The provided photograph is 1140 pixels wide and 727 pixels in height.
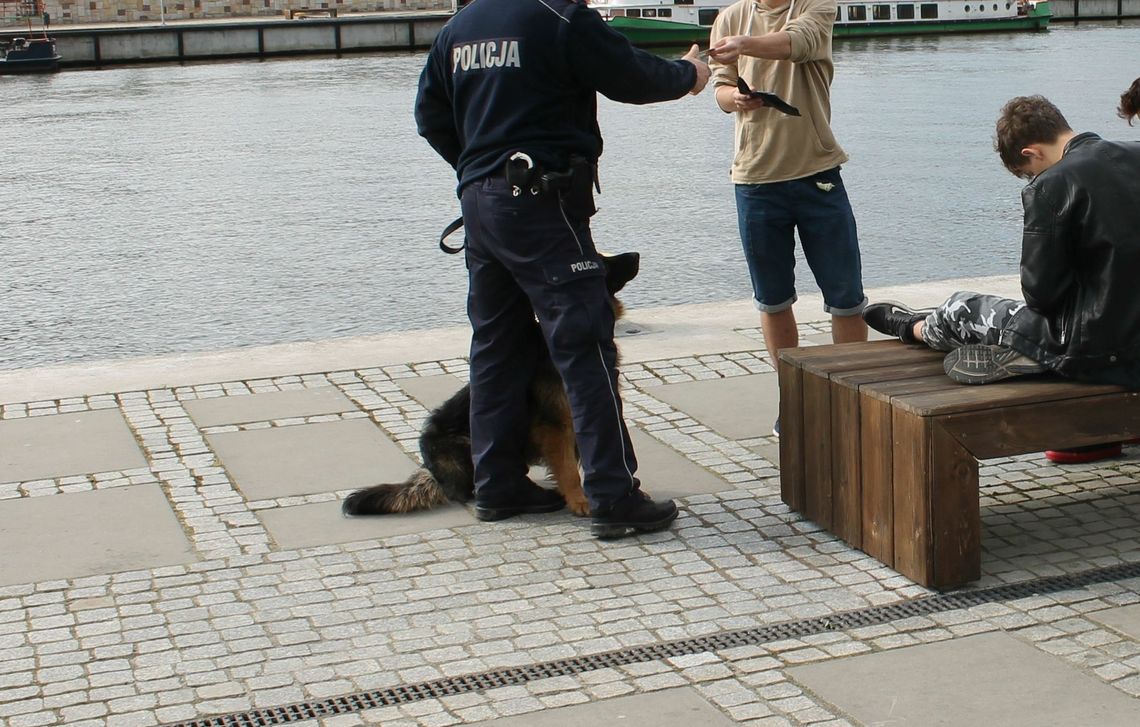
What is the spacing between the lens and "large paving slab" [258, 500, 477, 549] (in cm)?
517

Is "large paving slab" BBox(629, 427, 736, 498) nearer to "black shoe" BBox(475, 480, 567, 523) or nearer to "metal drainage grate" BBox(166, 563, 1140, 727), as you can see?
"black shoe" BBox(475, 480, 567, 523)

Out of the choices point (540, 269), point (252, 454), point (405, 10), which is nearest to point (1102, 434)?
point (540, 269)

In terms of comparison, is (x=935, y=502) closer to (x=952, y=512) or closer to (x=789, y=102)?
(x=952, y=512)

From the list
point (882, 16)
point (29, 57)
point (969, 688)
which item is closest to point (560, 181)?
point (969, 688)

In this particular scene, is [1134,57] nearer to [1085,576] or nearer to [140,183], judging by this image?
[140,183]

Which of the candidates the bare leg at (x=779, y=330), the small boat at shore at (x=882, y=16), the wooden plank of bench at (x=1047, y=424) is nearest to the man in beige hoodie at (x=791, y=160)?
the bare leg at (x=779, y=330)

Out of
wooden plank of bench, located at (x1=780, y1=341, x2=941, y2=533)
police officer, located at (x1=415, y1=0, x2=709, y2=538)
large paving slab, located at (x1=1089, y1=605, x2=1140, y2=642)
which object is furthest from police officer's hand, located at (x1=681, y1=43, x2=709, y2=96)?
large paving slab, located at (x1=1089, y1=605, x2=1140, y2=642)

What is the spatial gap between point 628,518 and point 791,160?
1601 millimetres

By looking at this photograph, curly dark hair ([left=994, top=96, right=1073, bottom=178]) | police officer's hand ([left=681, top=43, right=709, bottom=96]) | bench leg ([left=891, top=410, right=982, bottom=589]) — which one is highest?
police officer's hand ([left=681, top=43, right=709, bottom=96])

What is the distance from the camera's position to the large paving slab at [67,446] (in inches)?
237

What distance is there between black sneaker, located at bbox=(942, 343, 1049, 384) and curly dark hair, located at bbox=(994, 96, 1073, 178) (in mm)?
557

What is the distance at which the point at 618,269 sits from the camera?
5.29 metres

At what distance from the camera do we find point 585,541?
5055 mm

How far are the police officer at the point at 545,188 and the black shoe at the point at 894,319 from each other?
989 millimetres
